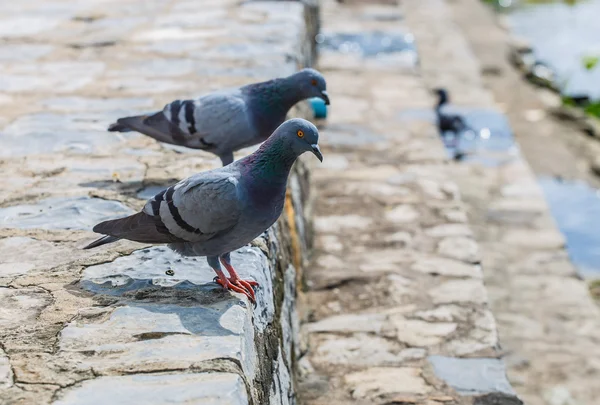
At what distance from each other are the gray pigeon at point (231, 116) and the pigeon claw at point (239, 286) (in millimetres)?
956

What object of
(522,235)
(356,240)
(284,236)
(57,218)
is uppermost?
(57,218)

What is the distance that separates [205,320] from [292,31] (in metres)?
4.22

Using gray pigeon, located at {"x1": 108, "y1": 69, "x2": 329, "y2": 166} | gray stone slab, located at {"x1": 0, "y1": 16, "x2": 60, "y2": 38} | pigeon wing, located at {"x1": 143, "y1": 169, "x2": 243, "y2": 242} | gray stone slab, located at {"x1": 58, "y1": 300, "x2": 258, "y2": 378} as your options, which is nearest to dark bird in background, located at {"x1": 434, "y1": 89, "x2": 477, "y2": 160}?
gray stone slab, located at {"x1": 0, "y1": 16, "x2": 60, "y2": 38}

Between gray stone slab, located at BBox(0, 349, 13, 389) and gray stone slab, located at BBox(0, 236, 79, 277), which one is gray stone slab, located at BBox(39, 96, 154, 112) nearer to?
gray stone slab, located at BBox(0, 236, 79, 277)

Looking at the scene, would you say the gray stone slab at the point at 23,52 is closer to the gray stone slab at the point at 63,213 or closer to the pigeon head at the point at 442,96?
the gray stone slab at the point at 63,213

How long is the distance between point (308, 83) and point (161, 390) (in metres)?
1.97

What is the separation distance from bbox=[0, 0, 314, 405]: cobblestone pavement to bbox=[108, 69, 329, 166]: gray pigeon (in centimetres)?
26

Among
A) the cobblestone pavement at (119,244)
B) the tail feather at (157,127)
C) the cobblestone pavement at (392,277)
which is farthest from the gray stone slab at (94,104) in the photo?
the cobblestone pavement at (392,277)

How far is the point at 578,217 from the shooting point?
7879mm

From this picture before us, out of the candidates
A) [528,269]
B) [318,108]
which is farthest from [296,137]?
[528,269]

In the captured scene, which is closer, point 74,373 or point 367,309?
point 74,373

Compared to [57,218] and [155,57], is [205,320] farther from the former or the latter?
[155,57]

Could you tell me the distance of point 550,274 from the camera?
21.3ft

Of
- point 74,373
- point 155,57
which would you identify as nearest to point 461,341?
point 74,373
